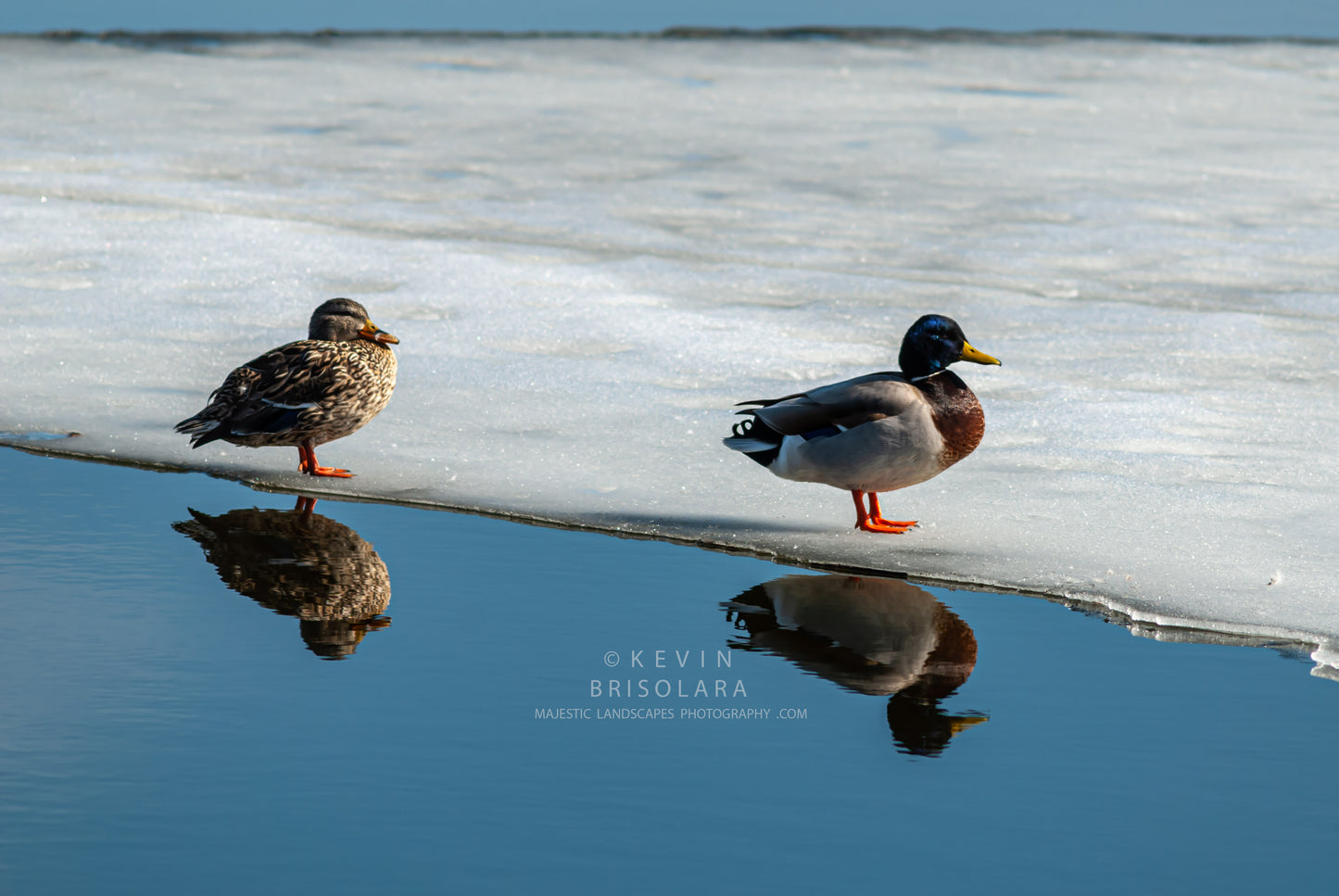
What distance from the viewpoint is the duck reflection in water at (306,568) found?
3.96 metres

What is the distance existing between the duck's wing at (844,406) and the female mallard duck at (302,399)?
1504mm

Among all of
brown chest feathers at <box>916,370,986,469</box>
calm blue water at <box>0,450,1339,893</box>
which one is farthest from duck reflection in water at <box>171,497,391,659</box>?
brown chest feathers at <box>916,370,986,469</box>

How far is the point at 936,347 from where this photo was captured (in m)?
4.90

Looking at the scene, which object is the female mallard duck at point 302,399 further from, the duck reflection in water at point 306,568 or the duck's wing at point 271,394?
the duck reflection in water at point 306,568

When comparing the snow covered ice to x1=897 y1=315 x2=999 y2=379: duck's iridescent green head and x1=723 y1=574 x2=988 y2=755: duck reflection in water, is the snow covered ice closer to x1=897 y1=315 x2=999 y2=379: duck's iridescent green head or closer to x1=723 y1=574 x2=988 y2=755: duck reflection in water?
x1=723 y1=574 x2=988 y2=755: duck reflection in water

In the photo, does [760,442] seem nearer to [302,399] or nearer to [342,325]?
[302,399]

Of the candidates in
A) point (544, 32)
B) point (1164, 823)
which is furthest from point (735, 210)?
point (544, 32)

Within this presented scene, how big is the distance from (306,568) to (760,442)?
1523mm

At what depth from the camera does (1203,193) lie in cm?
1077

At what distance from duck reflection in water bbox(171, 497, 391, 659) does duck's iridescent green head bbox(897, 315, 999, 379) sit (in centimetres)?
184

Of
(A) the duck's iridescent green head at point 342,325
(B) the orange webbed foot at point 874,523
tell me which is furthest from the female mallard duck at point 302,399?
(B) the orange webbed foot at point 874,523

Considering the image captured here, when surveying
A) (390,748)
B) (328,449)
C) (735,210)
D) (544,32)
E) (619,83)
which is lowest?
(390,748)

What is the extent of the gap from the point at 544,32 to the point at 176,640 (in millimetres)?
16498

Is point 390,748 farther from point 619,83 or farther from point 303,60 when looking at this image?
point 303,60
